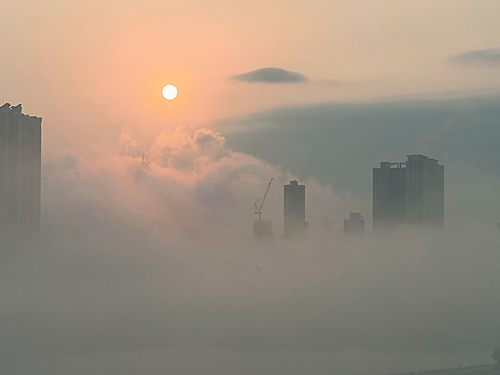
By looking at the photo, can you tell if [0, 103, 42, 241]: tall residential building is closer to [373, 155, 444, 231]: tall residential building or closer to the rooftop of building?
the rooftop of building

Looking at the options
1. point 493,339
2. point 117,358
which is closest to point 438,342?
point 493,339

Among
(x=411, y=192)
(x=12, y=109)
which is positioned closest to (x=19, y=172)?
(x=12, y=109)

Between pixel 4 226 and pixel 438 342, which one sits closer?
pixel 4 226

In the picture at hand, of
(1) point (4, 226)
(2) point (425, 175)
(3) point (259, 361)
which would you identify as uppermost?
(2) point (425, 175)

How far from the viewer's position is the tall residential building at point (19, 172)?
101438mm

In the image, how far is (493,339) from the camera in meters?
166

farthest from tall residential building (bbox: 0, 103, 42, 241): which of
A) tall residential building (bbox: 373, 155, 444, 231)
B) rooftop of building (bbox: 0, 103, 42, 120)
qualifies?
tall residential building (bbox: 373, 155, 444, 231)

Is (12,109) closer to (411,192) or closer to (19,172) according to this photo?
(19,172)

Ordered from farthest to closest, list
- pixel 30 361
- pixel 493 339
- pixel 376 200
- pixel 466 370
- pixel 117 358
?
pixel 376 200 → pixel 493 339 → pixel 117 358 → pixel 30 361 → pixel 466 370

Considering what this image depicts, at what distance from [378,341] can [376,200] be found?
47617mm

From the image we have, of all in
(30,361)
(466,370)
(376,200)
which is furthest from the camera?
(376,200)

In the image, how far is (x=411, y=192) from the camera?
552 ft

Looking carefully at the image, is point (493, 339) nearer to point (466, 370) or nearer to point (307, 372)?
point (466, 370)

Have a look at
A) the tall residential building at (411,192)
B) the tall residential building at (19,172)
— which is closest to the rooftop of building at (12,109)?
the tall residential building at (19,172)
